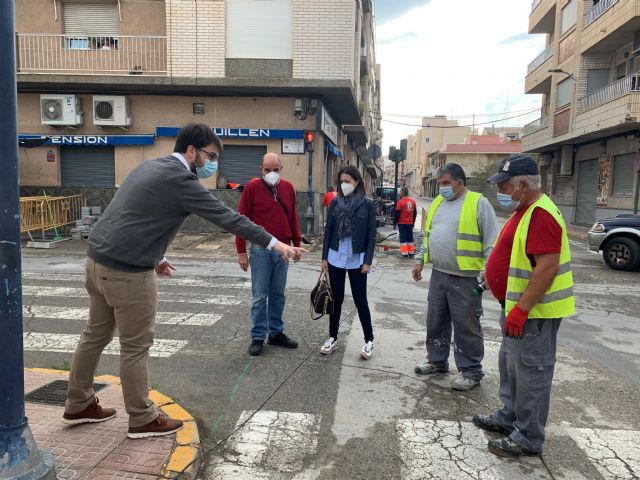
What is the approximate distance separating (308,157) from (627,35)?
15465 mm

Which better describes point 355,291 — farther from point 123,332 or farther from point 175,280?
point 175,280

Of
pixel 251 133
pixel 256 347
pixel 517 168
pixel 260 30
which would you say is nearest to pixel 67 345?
pixel 256 347

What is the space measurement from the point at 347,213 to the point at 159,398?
7.75ft

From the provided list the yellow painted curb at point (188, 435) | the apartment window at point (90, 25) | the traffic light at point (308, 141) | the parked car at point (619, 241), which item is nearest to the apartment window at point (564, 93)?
the parked car at point (619, 241)

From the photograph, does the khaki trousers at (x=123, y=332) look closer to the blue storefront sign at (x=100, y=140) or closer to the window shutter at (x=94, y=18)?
the blue storefront sign at (x=100, y=140)

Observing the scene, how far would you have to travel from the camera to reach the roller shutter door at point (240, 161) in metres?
15.7

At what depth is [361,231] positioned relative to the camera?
196 inches

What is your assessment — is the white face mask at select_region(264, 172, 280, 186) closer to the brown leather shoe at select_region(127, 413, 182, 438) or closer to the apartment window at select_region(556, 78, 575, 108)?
the brown leather shoe at select_region(127, 413, 182, 438)

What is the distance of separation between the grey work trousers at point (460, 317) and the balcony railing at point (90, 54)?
13.5 metres

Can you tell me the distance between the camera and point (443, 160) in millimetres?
69688

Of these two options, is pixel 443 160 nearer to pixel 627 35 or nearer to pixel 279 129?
pixel 627 35

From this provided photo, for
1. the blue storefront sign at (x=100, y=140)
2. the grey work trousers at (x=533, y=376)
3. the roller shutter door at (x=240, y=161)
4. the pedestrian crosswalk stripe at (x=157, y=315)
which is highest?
the blue storefront sign at (x=100, y=140)

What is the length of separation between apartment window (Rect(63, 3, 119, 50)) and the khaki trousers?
14.9 metres

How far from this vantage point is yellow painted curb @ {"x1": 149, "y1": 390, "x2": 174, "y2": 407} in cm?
377
